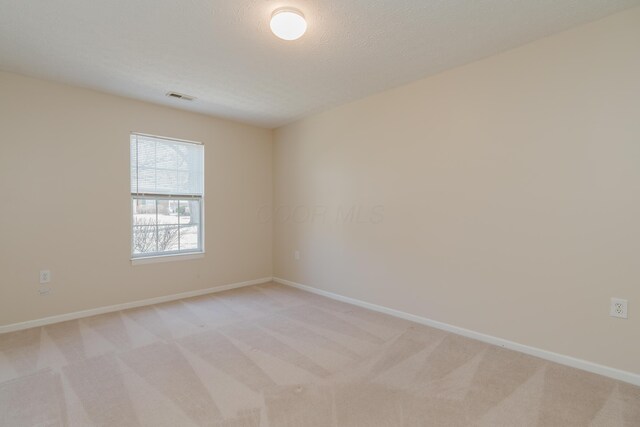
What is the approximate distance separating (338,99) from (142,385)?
3.27 metres

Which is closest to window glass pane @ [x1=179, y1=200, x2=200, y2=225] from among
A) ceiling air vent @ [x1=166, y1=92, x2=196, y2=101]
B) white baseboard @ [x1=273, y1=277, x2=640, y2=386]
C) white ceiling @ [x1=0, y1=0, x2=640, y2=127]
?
ceiling air vent @ [x1=166, y1=92, x2=196, y2=101]

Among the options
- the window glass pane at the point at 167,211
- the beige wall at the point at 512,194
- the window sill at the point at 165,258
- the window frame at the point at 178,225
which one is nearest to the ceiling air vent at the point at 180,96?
the window frame at the point at 178,225

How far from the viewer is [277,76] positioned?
302 cm

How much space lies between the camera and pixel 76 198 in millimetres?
3299

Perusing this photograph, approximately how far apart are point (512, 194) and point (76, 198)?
165 inches

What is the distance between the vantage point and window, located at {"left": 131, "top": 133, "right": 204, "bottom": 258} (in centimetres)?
376

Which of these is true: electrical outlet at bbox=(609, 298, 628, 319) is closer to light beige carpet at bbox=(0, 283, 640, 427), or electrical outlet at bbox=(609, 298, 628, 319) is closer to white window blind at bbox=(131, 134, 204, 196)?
light beige carpet at bbox=(0, 283, 640, 427)

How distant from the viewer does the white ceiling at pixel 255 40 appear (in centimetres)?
202

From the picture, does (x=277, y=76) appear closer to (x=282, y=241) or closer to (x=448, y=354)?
(x=282, y=241)

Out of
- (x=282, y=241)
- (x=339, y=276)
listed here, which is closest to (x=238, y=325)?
(x=339, y=276)

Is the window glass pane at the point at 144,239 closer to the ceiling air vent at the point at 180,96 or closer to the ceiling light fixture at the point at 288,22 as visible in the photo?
the ceiling air vent at the point at 180,96

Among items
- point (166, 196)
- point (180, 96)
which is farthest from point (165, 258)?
point (180, 96)

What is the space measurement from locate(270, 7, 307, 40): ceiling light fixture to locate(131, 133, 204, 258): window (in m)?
2.51

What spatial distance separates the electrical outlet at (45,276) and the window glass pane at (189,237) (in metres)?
1.36
